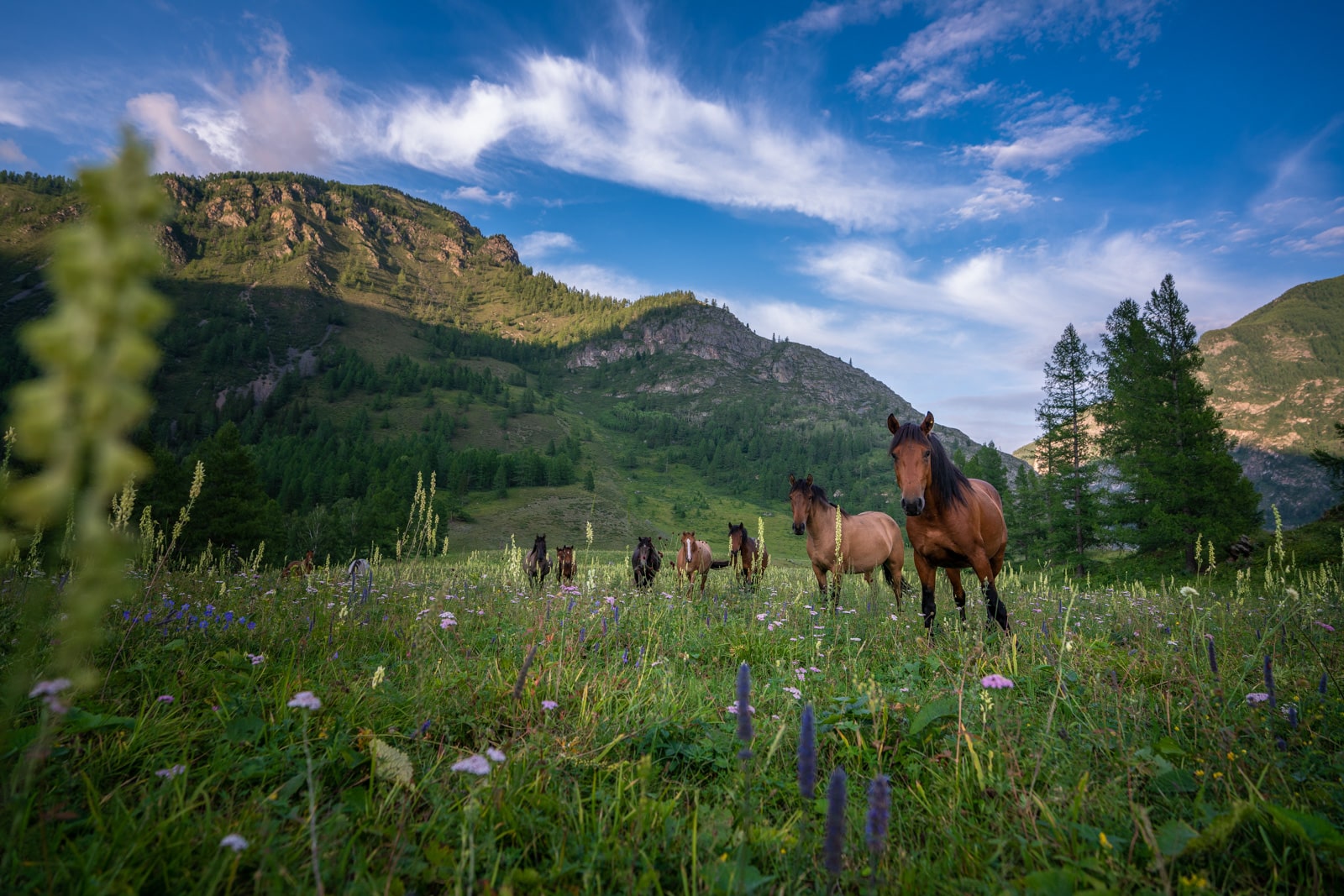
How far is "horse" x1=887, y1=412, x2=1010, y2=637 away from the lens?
23.6ft

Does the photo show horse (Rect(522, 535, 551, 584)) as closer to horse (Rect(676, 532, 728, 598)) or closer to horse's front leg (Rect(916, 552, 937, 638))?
horse (Rect(676, 532, 728, 598))

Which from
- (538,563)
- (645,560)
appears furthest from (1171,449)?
(538,563)

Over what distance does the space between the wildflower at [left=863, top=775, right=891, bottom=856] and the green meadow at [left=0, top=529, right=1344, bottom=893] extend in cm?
2

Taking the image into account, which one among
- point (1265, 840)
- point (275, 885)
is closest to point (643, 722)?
point (275, 885)

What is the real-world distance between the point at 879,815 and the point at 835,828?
22 centimetres

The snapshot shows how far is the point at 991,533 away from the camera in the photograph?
28.9 feet

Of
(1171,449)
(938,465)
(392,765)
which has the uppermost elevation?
(1171,449)

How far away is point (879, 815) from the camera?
228 centimetres

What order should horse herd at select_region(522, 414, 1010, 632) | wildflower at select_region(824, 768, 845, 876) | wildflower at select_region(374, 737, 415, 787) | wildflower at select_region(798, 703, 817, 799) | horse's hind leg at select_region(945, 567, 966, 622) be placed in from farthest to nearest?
horse's hind leg at select_region(945, 567, 966, 622) < horse herd at select_region(522, 414, 1010, 632) < wildflower at select_region(374, 737, 415, 787) < wildflower at select_region(798, 703, 817, 799) < wildflower at select_region(824, 768, 845, 876)

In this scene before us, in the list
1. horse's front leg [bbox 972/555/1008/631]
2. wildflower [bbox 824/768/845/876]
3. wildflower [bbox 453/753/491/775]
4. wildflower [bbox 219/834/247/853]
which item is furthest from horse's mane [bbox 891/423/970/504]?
wildflower [bbox 219/834/247/853]

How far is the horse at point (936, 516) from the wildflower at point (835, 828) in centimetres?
526

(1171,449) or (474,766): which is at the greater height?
(1171,449)

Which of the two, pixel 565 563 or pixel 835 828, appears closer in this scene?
pixel 835 828

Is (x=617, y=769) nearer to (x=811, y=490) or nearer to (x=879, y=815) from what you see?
(x=879, y=815)
